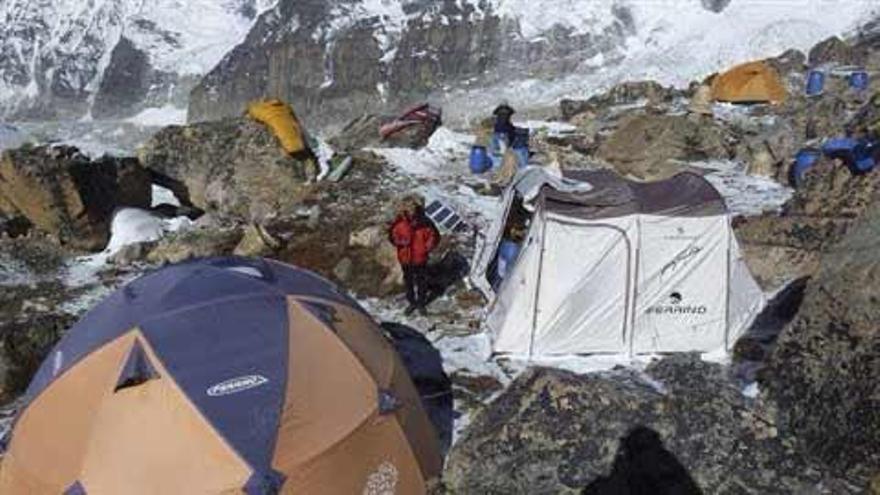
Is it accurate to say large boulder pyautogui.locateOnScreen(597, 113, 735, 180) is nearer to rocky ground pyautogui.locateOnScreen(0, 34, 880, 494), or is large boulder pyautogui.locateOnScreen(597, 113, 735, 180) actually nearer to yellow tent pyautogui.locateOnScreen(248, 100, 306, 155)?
rocky ground pyautogui.locateOnScreen(0, 34, 880, 494)

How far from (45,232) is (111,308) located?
9.14m

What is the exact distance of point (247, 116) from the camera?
20641mm

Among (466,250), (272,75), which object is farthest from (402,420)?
(272,75)

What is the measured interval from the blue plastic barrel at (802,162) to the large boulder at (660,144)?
8.44 feet

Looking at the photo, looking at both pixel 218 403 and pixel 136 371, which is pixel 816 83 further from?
pixel 136 371

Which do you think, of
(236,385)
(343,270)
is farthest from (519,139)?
(236,385)

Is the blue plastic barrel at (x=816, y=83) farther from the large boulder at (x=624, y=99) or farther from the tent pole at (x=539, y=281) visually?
the tent pole at (x=539, y=281)

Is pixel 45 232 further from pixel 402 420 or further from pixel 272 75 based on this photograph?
pixel 272 75

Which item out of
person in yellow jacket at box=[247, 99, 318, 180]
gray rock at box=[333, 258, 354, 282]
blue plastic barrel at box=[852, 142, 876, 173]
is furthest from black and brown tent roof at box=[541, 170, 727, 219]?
person in yellow jacket at box=[247, 99, 318, 180]

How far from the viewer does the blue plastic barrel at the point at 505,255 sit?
12930 mm

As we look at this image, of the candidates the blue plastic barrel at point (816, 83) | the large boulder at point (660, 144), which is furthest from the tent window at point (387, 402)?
the blue plastic barrel at point (816, 83)

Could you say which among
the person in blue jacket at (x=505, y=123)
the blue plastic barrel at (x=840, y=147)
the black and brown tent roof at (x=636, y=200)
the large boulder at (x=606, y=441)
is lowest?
the large boulder at (x=606, y=441)

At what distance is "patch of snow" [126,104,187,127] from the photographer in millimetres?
107062

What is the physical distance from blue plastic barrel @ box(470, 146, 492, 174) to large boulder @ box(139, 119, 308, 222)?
3.35m
